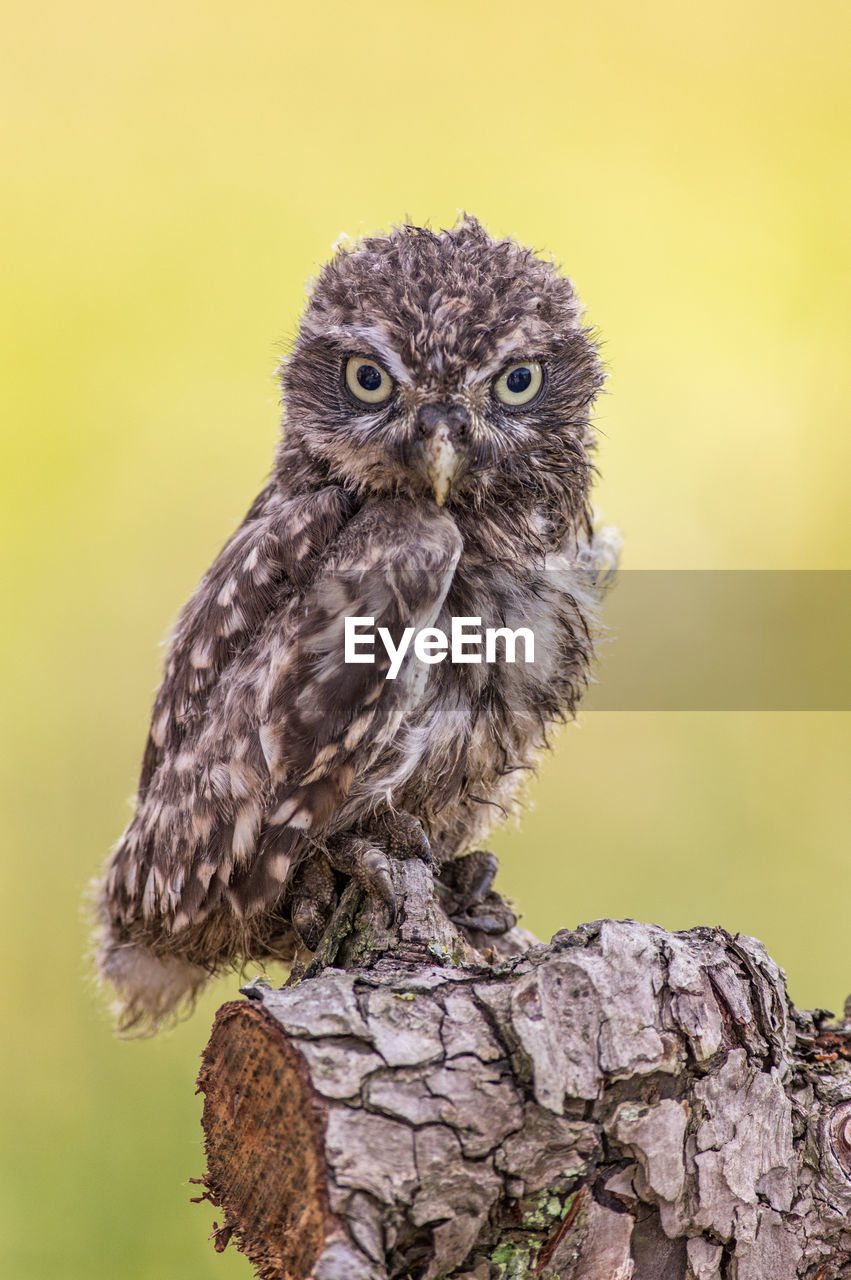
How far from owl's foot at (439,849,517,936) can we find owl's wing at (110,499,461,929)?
50 centimetres

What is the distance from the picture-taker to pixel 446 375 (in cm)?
205

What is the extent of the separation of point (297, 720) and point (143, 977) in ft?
3.27

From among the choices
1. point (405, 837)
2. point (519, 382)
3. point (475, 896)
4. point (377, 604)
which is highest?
point (519, 382)

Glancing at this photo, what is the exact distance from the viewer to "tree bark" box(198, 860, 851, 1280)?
144 cm

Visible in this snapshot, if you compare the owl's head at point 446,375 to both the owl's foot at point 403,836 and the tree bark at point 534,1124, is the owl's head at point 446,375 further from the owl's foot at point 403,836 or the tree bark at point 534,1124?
the tree bark at point 534,1124

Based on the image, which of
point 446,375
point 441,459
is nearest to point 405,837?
point 441,459

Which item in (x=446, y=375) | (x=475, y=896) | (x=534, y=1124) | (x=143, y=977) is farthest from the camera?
(x=143, y=977)

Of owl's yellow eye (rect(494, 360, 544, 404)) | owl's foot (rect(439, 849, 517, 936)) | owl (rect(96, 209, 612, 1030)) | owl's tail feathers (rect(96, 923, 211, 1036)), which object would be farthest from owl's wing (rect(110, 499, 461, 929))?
owl's foot (rect(439, 849, 517, 936))

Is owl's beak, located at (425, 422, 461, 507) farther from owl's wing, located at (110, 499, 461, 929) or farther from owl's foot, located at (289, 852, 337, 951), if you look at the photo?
owl's foot, located at (289, 852, 337, 951)

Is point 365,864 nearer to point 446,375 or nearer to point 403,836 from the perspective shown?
point 403,836

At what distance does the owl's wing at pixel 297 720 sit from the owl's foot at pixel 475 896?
0.50 metres

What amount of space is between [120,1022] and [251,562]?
1295 mm

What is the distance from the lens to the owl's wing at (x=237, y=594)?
2191 millimetres

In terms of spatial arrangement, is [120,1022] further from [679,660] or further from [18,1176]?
[679,660]
